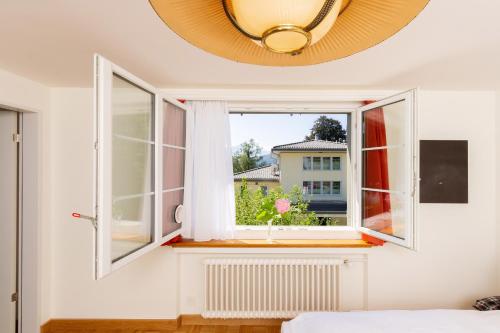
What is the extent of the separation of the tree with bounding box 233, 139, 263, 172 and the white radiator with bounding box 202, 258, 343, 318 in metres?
0.95

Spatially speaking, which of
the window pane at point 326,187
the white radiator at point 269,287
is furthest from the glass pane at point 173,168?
the window pane at point 326,187

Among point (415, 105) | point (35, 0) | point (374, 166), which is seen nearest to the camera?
point (35, 0)

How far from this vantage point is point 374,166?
2.76 m

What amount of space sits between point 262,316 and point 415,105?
87.2 inches

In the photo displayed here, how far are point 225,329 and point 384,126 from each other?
7.77 feet

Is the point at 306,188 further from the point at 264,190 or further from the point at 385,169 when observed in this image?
the point at 385,169

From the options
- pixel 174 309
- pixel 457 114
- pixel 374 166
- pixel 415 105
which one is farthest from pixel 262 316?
pixel 457 114

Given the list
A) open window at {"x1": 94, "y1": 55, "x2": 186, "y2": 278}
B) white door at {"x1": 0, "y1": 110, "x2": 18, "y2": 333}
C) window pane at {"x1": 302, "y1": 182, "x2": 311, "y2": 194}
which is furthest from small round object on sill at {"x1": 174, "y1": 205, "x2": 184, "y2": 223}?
white door at {"x1": 0, "y1": 110, "x2": 18, "y2": 333}

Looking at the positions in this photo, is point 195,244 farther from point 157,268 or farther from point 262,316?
point 262,316

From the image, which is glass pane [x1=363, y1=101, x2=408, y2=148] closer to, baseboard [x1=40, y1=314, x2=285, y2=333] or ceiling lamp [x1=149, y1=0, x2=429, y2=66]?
baseboard [x1=40, y1=314, x2=285, y2=333]

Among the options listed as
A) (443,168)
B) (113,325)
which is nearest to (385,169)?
(443,168)

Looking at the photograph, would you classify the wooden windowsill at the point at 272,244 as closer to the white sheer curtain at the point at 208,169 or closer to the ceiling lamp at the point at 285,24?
the white sheer curtain at the point at 208,169

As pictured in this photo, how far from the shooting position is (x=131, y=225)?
7.34 feet

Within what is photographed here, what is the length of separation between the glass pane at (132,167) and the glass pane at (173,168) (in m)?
0.26
